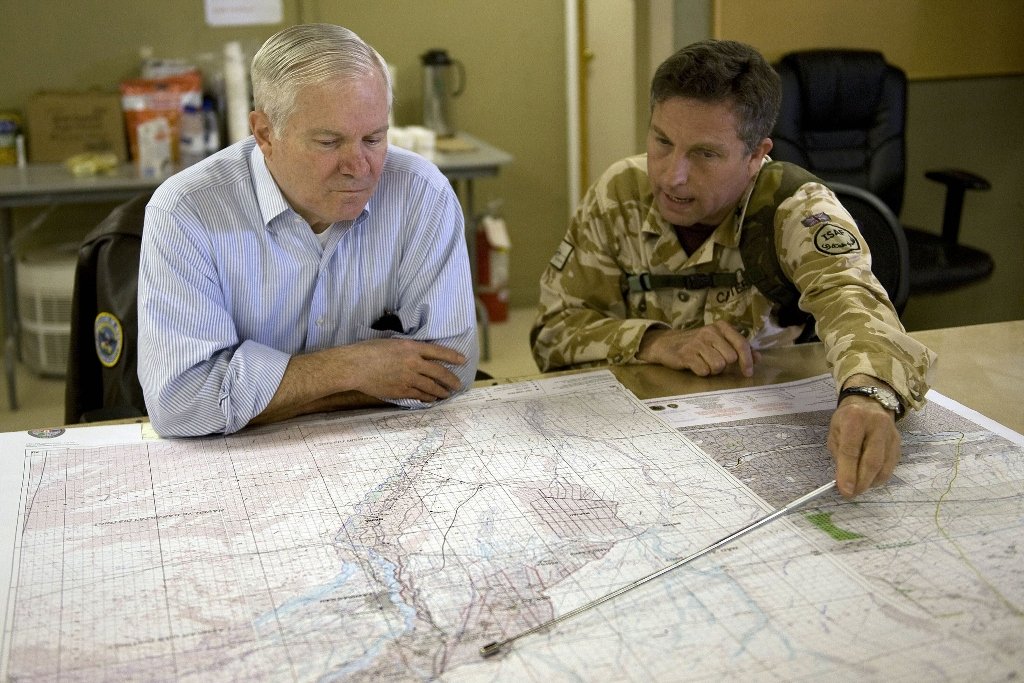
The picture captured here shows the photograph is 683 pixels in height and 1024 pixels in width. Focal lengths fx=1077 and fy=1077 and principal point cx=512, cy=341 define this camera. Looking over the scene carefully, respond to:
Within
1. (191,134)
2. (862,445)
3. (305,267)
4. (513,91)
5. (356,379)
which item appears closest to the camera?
(862,445)

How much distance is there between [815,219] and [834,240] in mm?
62

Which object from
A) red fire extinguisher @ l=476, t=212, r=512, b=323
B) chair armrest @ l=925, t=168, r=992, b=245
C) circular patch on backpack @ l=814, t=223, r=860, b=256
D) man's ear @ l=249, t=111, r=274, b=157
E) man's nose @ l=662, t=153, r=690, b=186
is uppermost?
man's ear @ l=249, t=111, r=274, b=157

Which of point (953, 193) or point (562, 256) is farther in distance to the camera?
point (953, 193)

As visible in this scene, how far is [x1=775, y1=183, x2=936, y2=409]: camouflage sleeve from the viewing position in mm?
1530

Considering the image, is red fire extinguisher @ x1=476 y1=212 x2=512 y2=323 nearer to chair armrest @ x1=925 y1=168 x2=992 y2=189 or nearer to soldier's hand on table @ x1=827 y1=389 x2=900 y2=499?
chair armrest @ x1=925 y1=168 x2=992 y2=189

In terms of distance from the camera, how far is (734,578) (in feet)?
3.73

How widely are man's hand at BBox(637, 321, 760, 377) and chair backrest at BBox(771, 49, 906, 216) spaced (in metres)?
1.70

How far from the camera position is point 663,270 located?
77.9 inches

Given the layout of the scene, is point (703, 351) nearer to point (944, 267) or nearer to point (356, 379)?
point (356, 379)

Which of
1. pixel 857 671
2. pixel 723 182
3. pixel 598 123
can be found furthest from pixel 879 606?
pixel 598 123

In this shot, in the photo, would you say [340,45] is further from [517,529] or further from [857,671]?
[857,671]

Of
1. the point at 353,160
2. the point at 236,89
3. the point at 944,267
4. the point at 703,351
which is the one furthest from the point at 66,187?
the point at 944,267

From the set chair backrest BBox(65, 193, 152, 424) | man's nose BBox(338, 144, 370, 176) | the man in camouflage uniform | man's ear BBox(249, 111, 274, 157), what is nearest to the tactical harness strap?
the man in camouflage uniform

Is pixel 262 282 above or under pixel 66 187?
above
